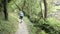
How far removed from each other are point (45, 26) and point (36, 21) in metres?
2.04

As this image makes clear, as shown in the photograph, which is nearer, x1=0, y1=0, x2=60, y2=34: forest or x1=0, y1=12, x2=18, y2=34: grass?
x1=0, y1=12, x2=18, y2=34: grass

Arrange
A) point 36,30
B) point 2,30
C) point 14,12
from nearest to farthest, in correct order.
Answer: point 2,30 → point 36,30 → point 14,12

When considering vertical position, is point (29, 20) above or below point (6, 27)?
below

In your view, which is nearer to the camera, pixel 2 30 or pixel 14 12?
pixel 2 30

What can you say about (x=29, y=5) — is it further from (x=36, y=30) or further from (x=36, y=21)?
(x=36, y=30)

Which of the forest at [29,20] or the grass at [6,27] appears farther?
the forest at [29,20]

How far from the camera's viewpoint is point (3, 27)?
17.0 m

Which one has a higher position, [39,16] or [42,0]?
[42,0]

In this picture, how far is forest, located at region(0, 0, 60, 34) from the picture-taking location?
1797 centimetres

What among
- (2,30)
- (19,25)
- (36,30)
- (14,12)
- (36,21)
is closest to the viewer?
(2,30)

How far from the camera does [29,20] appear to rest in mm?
24781

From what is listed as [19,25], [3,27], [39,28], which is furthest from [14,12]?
[3,27]

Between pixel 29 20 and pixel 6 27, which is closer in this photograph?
pixel 6 27

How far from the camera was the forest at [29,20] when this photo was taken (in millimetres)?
A: 17969
